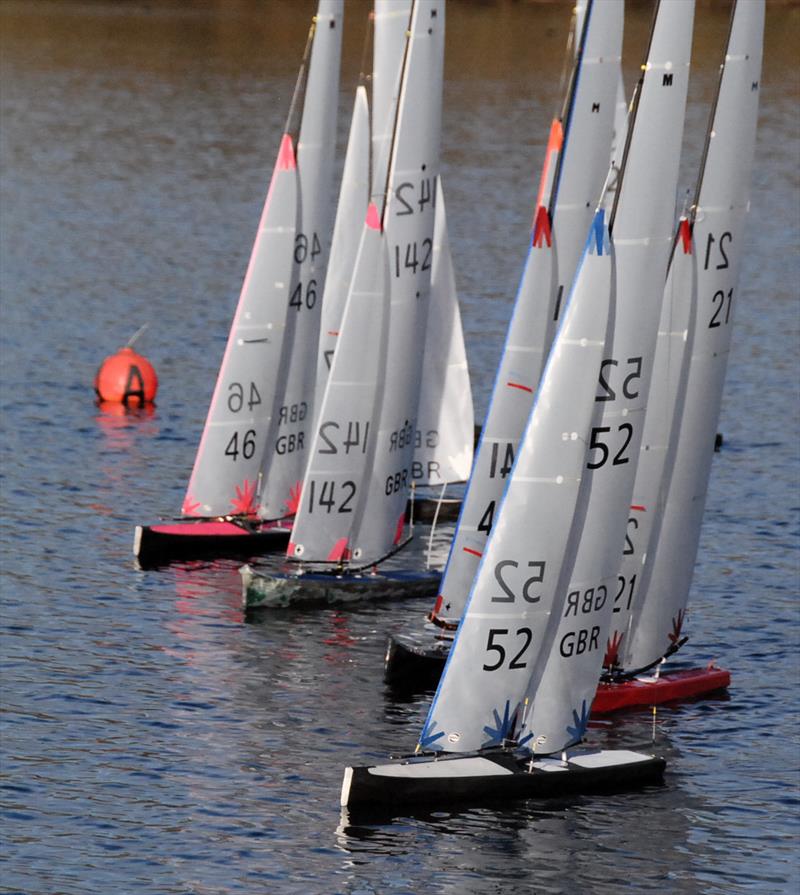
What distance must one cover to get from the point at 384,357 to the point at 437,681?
25.7ft

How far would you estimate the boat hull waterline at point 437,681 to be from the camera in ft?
128

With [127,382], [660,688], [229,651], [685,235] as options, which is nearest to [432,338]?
[229,651]

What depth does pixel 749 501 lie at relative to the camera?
57219mm

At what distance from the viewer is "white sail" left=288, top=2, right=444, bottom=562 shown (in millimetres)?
43031

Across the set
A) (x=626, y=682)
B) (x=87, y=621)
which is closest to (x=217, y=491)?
(x=87, y=621)

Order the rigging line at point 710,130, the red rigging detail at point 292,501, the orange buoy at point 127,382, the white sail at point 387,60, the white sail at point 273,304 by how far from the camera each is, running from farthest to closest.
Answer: the orange buoy at point 127,382
the red rigging detail at point 292,501
the white sail at point 273,304
the white sail at point 387,60
the rigging line at point 710,130

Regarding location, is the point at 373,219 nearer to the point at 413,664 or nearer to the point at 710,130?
the point at 710,130

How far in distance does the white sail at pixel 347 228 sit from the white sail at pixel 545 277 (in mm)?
11324

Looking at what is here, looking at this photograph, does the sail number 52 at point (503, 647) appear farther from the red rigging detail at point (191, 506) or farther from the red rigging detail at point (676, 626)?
the red rigging detail at point (191, 506)

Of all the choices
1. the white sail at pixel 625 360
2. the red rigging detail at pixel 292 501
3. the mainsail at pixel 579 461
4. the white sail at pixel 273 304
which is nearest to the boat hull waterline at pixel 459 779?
the mainsail at pixel 579 461

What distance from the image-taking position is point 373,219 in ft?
142

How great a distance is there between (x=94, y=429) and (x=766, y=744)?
29.2 metres

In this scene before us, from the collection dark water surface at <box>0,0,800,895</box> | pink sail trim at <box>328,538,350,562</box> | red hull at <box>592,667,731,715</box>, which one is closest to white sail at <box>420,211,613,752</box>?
dark water surface at <box>0,0,800,895</box>

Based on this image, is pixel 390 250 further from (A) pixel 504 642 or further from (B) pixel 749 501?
(B) pixel 749 501
